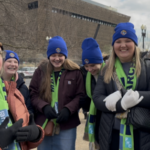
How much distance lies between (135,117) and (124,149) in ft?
1.10

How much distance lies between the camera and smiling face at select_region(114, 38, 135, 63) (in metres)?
1.85

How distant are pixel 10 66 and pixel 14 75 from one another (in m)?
0.14

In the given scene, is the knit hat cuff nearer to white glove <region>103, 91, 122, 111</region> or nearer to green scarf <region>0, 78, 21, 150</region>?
white glove <region>103, 91, 122, 111</region>

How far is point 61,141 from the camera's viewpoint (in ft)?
7.83

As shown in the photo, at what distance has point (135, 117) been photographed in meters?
1.61

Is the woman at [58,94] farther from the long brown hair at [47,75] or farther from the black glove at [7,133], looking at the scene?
the black glove at [7,133]

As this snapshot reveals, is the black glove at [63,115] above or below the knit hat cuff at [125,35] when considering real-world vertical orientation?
below

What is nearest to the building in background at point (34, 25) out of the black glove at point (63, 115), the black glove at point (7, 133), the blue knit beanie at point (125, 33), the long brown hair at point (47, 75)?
the long brown hair at point (47, 75)

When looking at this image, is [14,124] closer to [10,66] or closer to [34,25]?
[10,66]

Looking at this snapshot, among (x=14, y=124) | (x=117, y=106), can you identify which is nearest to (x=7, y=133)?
(x=14, y=124)

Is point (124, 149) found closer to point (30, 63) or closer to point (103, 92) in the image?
point (103, 92)

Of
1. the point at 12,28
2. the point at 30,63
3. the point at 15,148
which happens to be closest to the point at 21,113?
the point at 15,148

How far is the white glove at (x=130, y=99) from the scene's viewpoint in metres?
1.57

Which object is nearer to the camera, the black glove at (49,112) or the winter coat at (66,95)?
the black glove at (49,112)
